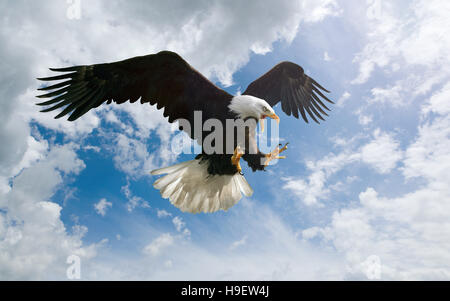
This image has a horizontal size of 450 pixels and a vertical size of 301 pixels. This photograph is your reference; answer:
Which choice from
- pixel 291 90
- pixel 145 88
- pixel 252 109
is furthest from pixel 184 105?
pixel 291 90

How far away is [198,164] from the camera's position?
14.3 feet

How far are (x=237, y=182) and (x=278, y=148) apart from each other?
1.08 metres

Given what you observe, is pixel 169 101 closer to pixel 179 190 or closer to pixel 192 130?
pixel 192 130

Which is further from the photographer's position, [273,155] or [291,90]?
[291,90]

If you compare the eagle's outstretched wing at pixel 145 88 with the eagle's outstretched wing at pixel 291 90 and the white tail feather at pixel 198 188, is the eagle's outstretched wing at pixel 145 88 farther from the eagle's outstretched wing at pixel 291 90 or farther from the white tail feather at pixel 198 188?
the eagle's outstretched wing at pixel 291 90

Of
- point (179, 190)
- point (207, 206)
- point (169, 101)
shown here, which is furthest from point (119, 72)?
point (207, 206)

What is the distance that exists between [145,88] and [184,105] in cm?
65

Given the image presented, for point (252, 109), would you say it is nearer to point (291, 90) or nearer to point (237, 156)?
point (237, 156)

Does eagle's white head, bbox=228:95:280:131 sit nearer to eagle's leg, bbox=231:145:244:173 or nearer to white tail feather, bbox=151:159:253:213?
eagle's leg, bbox=231:145:244:173

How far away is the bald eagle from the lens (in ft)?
12.8

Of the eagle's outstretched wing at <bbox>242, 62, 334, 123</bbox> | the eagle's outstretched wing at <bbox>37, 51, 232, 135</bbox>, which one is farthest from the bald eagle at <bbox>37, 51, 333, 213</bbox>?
the eagle's outstretched wing at <bbox>242, 62, 334, 123</bbox>

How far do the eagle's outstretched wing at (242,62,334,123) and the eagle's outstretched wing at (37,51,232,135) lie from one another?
5.60 ft

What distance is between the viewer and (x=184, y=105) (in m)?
4.30

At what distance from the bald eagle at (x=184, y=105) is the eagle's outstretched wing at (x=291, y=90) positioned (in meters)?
1.35
